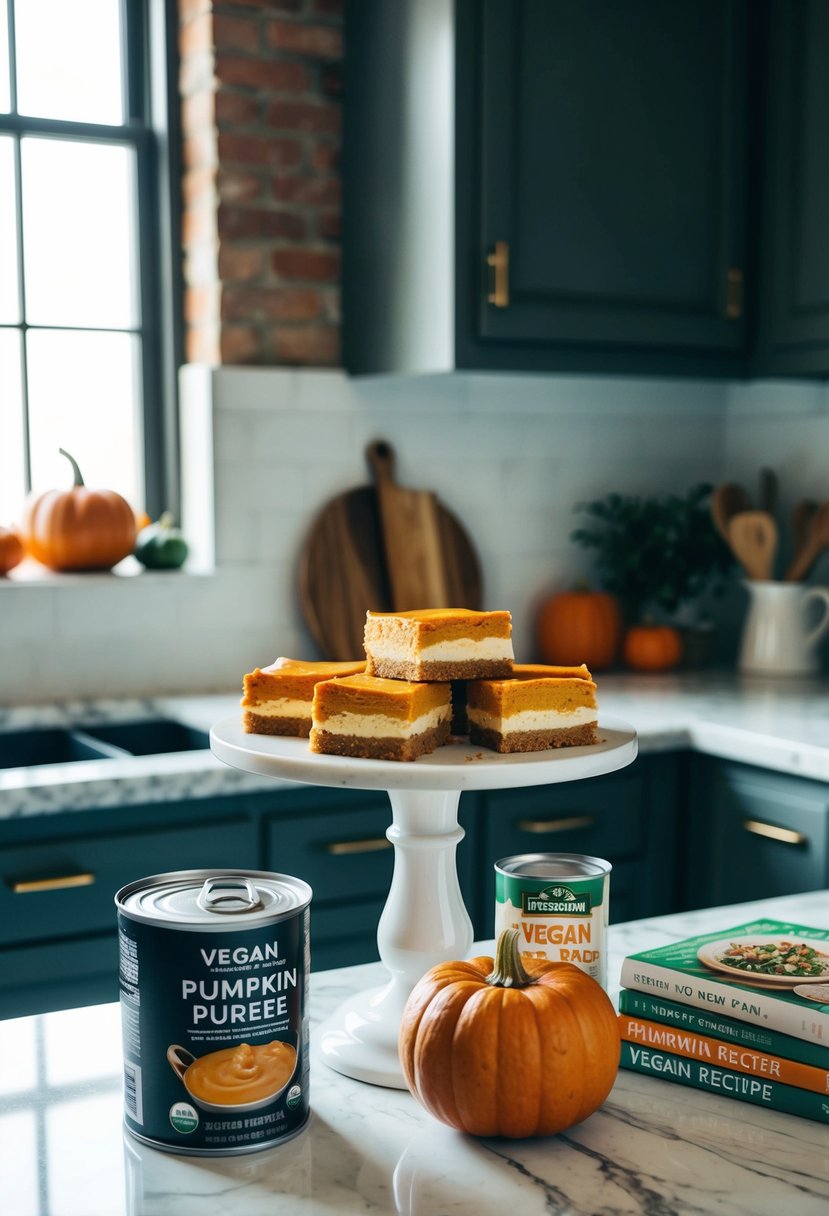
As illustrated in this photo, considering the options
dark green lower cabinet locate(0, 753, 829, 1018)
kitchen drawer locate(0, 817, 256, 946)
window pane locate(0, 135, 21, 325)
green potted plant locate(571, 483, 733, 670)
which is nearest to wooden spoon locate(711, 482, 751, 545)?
green potted plant locate(571, 483, 733, 670)

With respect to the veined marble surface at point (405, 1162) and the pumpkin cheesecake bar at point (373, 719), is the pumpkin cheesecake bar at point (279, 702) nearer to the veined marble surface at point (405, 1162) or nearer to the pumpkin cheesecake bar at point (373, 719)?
the pumpkin cheesecake bar at point (373, 719)

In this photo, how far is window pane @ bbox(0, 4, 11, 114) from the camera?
265cm

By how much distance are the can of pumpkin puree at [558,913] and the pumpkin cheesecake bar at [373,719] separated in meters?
0.13

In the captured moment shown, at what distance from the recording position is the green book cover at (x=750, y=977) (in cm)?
94

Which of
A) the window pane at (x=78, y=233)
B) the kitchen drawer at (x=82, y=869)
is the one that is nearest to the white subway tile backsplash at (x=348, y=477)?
the window pane at (x=78, y=233)

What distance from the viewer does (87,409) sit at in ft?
9.18

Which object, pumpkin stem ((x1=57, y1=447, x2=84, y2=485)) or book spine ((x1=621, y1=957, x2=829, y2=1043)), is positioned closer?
book spine ((x1=621, y1=957, x2=829, y2=1043))

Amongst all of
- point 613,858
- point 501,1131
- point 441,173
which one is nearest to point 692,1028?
point 501,1131

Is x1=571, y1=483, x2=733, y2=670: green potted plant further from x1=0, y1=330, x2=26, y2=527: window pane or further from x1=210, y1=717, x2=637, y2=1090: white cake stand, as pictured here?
x1=210, y1=717, x2=637, y2=1090: white cake stand

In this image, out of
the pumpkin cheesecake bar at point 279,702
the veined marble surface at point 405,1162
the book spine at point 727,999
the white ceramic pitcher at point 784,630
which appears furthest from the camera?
the white ceramic pitcher at point 784,630

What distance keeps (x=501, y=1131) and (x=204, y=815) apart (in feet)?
4.18

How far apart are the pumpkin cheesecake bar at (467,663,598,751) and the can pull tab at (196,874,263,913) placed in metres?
0.26

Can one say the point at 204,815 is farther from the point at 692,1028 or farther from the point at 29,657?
the point at 692,1028

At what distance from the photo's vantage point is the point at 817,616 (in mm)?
3051
